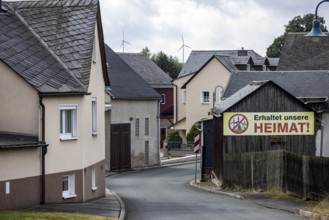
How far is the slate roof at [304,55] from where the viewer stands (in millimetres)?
62312

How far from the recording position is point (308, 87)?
43.5 meters

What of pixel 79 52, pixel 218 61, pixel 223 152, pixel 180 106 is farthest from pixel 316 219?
pixel 180 106

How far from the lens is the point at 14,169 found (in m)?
23.7

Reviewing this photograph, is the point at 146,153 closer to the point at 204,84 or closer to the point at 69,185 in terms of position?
the point at 204,84

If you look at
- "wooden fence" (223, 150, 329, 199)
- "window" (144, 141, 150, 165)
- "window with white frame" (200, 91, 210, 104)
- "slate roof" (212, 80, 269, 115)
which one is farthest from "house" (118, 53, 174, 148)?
"wooden fence" (223, 150, 329, 199)

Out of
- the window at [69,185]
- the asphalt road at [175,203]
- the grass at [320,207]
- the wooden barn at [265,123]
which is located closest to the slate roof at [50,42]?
the window at [69,185]

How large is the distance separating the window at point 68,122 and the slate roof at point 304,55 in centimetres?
3675

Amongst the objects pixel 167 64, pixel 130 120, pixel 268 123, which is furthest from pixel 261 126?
pixel 167 64

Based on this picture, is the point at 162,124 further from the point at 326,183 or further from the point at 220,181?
the point at 326,183

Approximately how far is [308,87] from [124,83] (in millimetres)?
19686

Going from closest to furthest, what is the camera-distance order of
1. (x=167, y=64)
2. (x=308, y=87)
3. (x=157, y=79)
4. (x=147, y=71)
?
(x=308, y=87) < (x=147, y=71) < (x=157, y=79) < (x=167, y=64)

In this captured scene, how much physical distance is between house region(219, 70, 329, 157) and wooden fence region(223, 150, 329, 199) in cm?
496

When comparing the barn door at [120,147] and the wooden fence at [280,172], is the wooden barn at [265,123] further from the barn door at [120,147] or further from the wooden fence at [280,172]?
the barn door at [120,147]

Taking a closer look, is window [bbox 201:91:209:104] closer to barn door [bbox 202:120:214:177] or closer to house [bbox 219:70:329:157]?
house [bbox 219:70:329:157]
